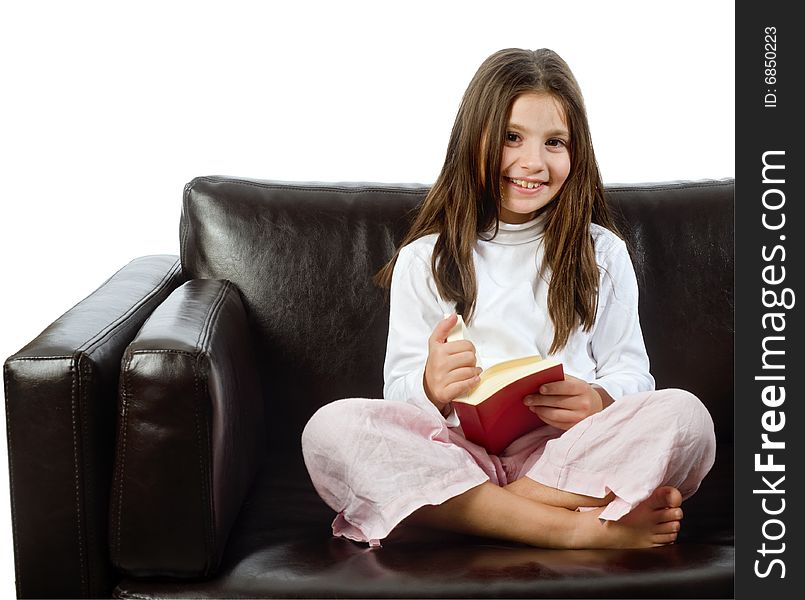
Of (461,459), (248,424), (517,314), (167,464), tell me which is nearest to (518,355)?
(517,314)

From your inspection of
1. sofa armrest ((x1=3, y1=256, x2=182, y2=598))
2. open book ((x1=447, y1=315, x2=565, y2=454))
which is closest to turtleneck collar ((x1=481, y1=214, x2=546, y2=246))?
open book ((x1=447, y1=315, x2=565, y2=454))

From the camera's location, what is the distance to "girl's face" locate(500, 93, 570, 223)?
1.67 metres

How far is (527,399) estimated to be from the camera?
153cm

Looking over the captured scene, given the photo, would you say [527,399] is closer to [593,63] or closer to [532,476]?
[532,476]

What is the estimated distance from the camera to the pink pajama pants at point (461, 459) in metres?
1.41

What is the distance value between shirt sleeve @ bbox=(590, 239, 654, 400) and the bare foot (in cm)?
23

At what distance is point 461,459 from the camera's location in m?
1.44

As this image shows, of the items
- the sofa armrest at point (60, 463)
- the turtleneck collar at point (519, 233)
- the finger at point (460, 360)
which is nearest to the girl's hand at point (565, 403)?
the finger at point (460, 360)

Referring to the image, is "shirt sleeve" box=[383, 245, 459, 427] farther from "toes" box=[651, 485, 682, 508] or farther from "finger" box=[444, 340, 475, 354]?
"toes" box=[651, 485, 682, 508]

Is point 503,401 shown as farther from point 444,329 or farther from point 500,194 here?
point 500,194

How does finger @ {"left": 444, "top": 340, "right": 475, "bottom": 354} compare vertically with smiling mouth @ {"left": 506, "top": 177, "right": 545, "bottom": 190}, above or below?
below

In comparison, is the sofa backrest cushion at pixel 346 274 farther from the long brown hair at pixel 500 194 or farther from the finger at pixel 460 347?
the finger at pixel 460 347

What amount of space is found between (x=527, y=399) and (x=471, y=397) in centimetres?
11

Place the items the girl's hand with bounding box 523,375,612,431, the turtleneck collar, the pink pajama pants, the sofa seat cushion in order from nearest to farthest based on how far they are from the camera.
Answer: the sofa seat cushion < the pink pajama pants < the girl's hand with bounding box 523,375,612,431 < the turtleneck collar
